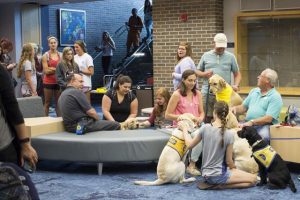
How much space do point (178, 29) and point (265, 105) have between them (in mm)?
4784

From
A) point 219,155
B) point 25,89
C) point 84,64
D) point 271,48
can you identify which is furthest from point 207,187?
point 271,48

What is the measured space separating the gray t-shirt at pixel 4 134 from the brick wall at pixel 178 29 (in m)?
7.70

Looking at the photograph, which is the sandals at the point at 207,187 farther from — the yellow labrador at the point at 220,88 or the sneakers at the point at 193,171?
the yellow labrador at the point at 220,88

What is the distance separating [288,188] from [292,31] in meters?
5.36

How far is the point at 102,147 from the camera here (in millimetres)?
6512

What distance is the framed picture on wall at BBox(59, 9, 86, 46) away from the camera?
1667 centimetres

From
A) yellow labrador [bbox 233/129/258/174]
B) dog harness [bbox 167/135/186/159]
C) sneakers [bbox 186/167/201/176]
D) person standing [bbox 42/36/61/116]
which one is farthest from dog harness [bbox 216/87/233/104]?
person standing [bbox 42/36/61/116]

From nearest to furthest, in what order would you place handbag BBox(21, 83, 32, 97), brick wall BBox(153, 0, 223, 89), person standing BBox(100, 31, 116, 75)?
handbag BBox(21, 83, 32, 97) < brick wall BBox(153, 0, 223, 89) < person standing BBox(100, 31, 116, 75)

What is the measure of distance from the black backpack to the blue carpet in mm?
2846

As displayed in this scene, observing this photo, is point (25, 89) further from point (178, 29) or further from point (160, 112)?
point (178, 29)

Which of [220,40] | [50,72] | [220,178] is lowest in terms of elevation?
[220,178]

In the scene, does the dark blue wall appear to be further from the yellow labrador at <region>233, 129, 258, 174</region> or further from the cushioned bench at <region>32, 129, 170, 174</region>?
the yellow labrador at <region>233, 129, 258, 174</region>

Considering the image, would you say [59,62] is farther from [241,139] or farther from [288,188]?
[288,188]

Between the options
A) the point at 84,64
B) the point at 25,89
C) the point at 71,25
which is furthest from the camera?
the point at 71,25
